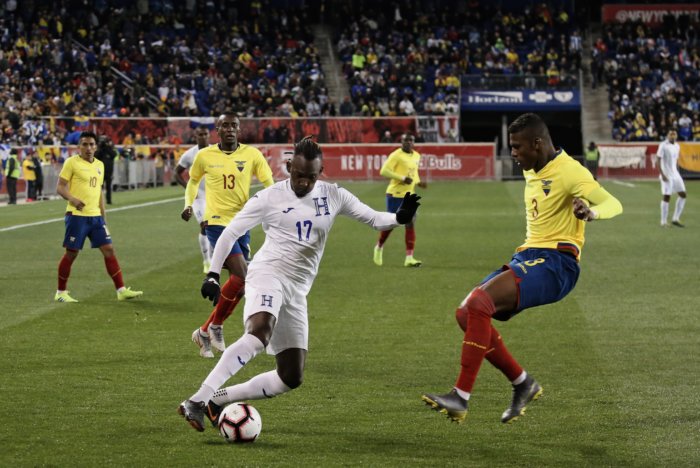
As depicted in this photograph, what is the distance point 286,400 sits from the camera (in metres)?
8.72

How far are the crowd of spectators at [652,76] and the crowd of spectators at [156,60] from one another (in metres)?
14.8

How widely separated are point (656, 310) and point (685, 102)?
4615cm

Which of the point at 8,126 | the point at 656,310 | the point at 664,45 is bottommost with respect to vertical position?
the point at 656,310

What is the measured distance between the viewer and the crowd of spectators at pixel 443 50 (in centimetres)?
5753

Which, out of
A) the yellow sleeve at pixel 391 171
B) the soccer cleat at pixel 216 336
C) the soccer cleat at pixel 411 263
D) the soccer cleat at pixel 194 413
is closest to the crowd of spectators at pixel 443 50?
the yellow sleeve at pixel 391 171

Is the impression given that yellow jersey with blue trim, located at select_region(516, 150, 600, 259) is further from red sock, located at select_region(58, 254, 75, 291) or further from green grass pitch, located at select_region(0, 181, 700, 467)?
red sock, located at select_region(58, 254, 75, 291)

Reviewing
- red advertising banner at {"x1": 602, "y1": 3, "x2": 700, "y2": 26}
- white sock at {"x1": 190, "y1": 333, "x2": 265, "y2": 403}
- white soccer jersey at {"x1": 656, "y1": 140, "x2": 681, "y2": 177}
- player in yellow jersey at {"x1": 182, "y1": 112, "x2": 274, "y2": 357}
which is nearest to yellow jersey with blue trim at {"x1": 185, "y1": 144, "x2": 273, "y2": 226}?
player in yellow jersey at {"x1": 182, "y1": 112, "x2": 274, "y2": 357}

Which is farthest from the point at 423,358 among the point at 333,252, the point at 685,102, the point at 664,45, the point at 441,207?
the point at 664,45

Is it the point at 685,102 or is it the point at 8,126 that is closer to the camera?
the point at 8,126

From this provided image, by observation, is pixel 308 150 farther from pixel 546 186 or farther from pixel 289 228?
pixel 546 186

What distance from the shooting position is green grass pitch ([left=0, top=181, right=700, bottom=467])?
23.7ft

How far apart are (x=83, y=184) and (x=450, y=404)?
28.5 ft

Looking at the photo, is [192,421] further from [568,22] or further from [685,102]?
[568,22]

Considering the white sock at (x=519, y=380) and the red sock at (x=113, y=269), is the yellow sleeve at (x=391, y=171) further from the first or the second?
the white sock at (x=519, y=380)
